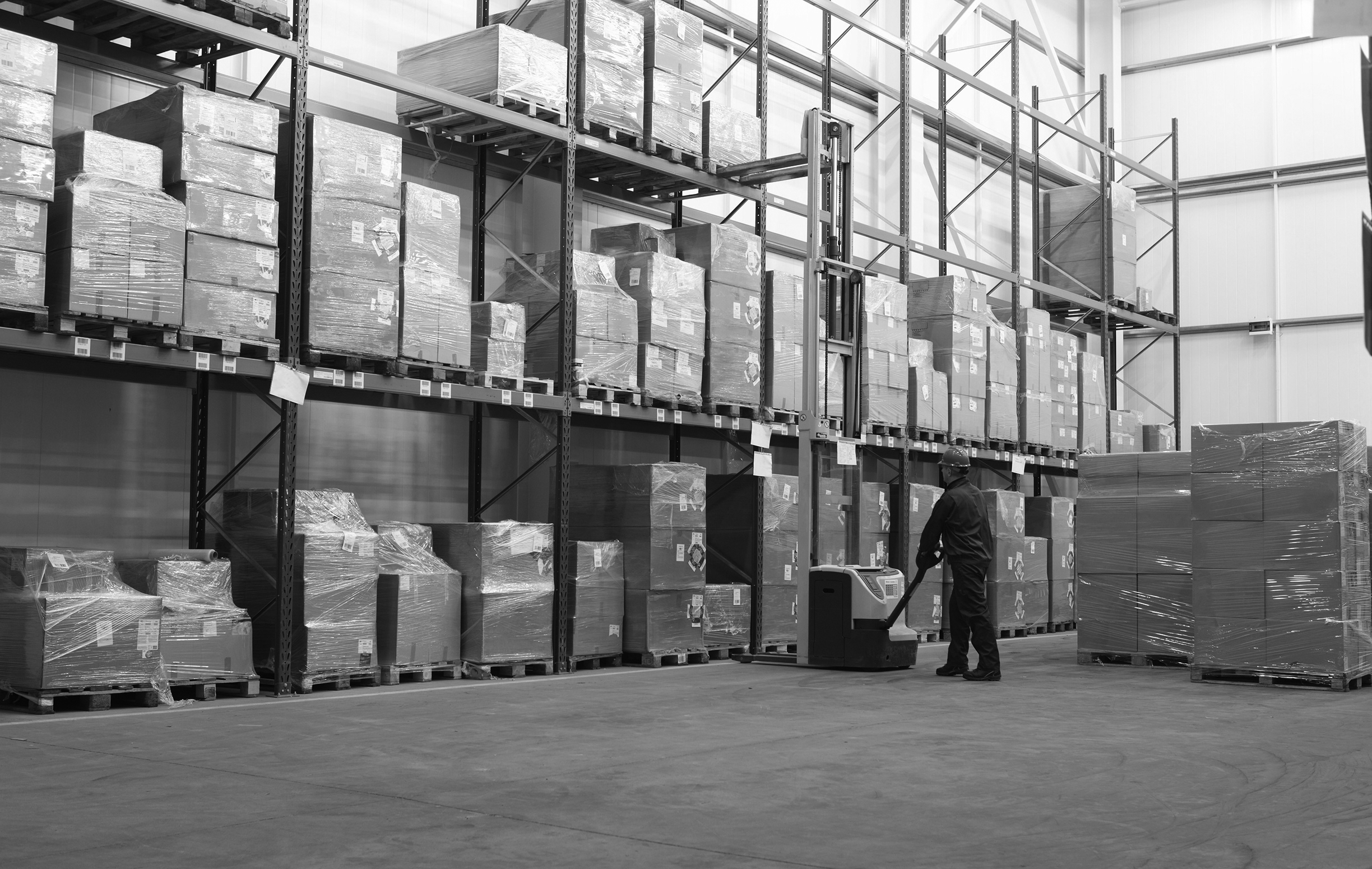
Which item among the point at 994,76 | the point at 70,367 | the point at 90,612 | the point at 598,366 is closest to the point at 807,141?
the point at 598,366

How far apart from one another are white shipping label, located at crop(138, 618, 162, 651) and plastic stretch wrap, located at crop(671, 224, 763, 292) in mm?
4949

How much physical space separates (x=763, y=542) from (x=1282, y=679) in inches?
148

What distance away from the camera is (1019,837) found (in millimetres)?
4039

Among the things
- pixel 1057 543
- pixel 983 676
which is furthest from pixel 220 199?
pixel 1057 543

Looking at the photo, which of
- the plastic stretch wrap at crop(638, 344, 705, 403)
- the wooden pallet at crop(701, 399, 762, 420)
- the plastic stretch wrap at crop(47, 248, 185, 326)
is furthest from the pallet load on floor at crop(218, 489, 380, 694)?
the wooden pallet at crop(701, 399, 762, 420)

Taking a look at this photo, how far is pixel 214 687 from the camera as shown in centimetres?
713

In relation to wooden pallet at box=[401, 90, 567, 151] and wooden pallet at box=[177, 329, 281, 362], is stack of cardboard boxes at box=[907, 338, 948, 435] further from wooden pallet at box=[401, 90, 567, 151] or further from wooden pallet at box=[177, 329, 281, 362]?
wooden pallet at box=[177, 329, 281, 362]

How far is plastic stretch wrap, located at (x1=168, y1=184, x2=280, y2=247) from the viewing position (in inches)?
279

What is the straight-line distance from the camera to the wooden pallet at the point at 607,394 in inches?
364

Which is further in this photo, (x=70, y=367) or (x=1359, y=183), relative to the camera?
(x=1359, y=183)

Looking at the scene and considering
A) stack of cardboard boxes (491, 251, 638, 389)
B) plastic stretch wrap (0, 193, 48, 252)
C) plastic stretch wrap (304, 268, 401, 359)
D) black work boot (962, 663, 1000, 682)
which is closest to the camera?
plastic stretch wrap (0, 193, 48, 252)

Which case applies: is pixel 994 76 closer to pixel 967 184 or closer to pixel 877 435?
pixel 967 184

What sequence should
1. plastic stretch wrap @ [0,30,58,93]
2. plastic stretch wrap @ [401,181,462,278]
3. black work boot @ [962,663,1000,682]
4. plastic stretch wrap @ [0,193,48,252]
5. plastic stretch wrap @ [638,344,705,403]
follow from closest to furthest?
plastic stretch wrap @ [0,193,48,252] < plastic stretch wrap @ [0,30,58,93] < plastic stretch wrap @ [401,181,462,278] < black work boot @ [962,663,1000,682] < plastic stretch wrap @ [638,344,705,403]

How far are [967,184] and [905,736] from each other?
Answer: 12150 millimetres
